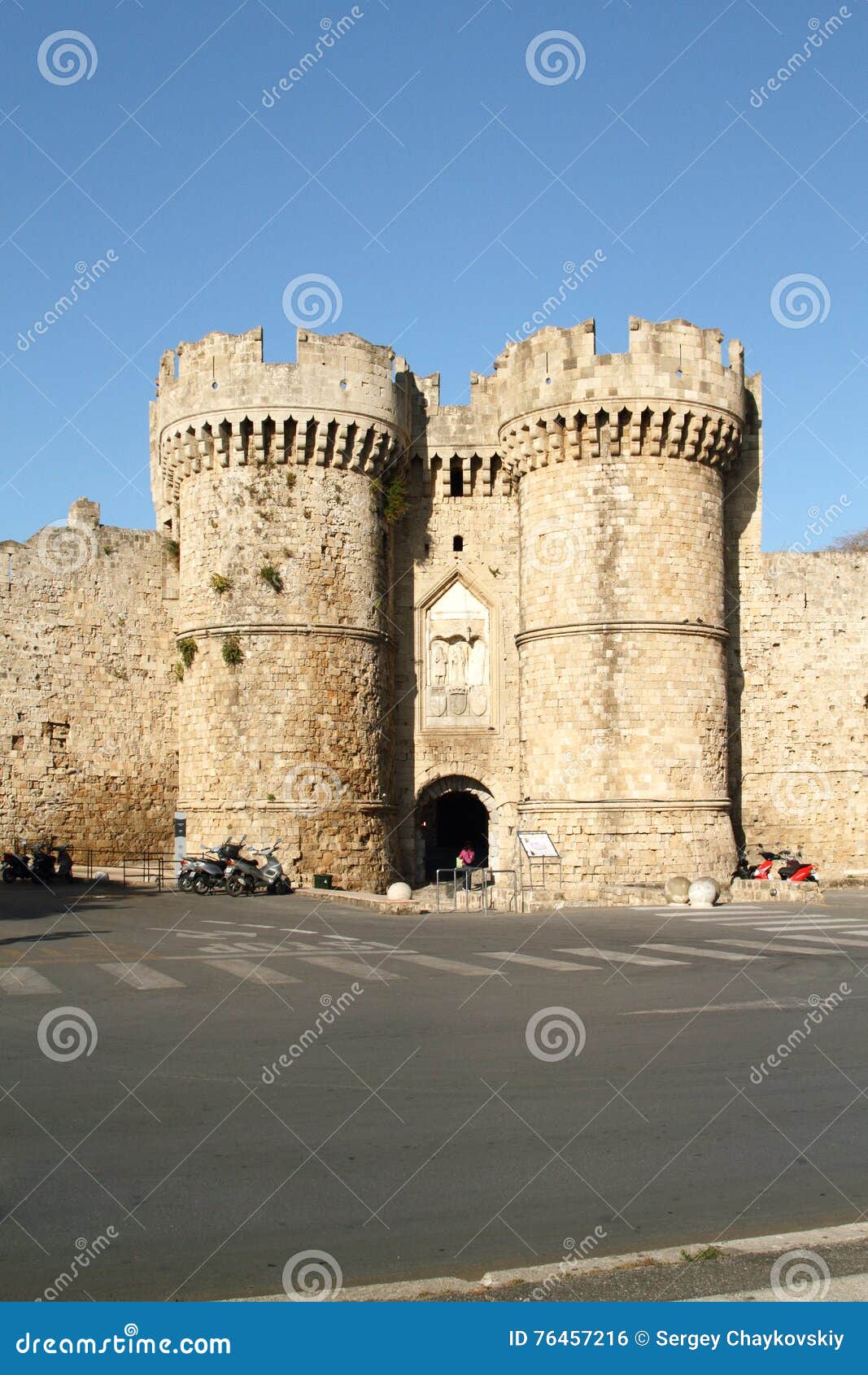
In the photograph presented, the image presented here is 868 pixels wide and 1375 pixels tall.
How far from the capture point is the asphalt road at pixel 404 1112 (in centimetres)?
476

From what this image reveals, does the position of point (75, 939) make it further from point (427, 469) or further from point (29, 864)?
point (427, 469)

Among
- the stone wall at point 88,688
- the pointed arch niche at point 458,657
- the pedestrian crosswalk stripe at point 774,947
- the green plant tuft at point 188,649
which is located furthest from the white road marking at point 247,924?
the pointed arch niche at point 458,657

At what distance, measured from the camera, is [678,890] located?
19859 millimetres

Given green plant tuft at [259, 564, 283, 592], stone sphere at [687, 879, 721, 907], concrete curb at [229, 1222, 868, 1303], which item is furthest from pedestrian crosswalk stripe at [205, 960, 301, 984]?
green plant tuft at [259, 564, 283, 592]

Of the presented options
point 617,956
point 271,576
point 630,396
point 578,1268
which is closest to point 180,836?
point 271,576

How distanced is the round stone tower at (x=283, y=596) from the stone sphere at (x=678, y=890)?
19.2ft

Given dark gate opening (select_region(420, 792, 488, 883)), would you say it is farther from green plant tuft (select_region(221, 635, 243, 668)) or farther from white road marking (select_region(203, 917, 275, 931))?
A: white road marking (select_region(203, 917, 275, 931))

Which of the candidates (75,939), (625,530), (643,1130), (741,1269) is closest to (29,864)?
(75,939)

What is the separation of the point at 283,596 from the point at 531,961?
39.1 feet

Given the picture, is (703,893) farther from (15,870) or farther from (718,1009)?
(15,870)

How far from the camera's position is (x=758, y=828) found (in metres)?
25.2

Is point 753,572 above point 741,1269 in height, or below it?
above

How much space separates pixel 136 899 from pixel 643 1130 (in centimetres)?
1420

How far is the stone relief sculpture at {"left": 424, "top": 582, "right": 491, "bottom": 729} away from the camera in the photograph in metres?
25.5
